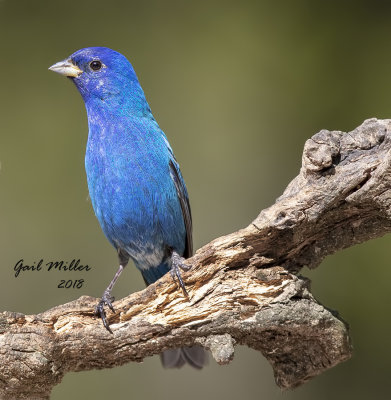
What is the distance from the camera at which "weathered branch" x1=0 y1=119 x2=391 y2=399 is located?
455 centimetres

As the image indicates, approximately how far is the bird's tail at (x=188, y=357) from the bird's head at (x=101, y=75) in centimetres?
209

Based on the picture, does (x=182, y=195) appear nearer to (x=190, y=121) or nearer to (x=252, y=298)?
(x=252, y=298)

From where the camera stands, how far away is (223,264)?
15.4 ft

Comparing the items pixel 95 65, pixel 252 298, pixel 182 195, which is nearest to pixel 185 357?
pixel 182 195

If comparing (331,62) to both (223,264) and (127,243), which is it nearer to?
(127,243)

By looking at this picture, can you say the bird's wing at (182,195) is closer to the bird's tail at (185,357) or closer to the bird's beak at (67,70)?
the bird's tail at (185,357)

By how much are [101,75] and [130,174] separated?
0.98 metres

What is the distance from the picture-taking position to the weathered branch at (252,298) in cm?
455

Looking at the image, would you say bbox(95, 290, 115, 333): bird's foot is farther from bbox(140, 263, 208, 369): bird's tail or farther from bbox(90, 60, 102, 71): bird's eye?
bbox(90, 60, 102, 71): bird's eye

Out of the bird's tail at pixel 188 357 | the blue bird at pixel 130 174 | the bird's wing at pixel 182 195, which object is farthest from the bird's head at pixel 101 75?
the bird's tail at pixel 188 357

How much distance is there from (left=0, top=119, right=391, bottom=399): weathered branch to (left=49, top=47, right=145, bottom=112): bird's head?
187 centimetres

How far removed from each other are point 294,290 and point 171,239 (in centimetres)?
157

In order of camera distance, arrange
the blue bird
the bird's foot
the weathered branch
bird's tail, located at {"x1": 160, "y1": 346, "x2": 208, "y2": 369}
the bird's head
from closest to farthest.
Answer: the weathered branch → the bird's foot → the blue bird → bird's tail, located at {"x1": 160, "y1": 346, "x2": 208, "y2": 369} → the bird's head

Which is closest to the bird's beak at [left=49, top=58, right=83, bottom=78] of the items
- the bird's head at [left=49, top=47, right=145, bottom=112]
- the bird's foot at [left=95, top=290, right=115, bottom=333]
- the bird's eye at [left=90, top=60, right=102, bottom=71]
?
the bird's head at [left=49, top=47, right=145, bottom=112]
